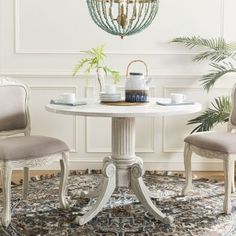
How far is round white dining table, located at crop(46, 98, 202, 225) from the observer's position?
→ 9.78 feet

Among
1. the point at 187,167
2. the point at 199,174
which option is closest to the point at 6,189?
the point at 187,167

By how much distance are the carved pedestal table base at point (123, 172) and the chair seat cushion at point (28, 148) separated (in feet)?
1.12

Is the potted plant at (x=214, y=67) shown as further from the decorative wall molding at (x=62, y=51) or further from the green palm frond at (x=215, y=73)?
the decorative wall molding at (x=62, y=51)

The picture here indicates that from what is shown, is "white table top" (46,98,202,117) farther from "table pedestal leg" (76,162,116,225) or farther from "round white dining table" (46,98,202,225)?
"table pedestal leg" (76,162,116,225)

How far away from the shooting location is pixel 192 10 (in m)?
4.55

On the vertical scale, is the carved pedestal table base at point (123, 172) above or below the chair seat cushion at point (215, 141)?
below

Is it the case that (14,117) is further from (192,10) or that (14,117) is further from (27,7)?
(192,10)

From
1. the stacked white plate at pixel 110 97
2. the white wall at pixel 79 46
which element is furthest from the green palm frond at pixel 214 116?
the stacked white plate at pixel 110 97

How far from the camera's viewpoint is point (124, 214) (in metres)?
3.31

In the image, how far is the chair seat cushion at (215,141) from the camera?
3.29 m

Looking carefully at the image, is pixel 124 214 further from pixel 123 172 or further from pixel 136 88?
pixel 136 88

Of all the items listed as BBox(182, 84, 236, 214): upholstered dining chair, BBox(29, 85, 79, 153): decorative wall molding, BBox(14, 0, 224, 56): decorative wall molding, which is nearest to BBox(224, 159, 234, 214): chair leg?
BBox(182, 84, 236, 214): upholstered dining chair

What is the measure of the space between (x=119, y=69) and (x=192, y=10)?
→ 84cm

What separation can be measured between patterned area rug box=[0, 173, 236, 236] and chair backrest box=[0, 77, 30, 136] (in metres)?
0.51
